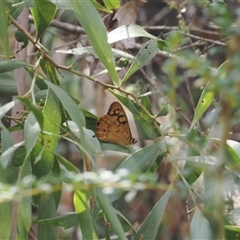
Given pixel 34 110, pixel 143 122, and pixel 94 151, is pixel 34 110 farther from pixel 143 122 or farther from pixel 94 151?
pixel 143 122

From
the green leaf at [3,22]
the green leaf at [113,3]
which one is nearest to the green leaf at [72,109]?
the green leaf at [3,22]

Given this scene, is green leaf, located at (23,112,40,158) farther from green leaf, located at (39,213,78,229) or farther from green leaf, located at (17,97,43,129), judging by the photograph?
green leaf, located at (39,213,78,229)

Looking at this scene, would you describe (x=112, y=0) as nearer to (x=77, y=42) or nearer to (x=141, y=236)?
(x=141, y=236)

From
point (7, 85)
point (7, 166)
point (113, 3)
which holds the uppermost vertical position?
point (113, 3)

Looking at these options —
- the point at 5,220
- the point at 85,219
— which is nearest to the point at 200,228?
the point at 85,219

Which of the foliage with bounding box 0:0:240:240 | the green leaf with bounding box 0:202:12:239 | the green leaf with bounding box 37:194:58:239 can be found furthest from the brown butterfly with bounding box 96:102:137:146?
the green leaf with bounding box 0:202:12:239

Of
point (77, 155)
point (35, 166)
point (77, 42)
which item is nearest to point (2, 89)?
point (35, 166)
